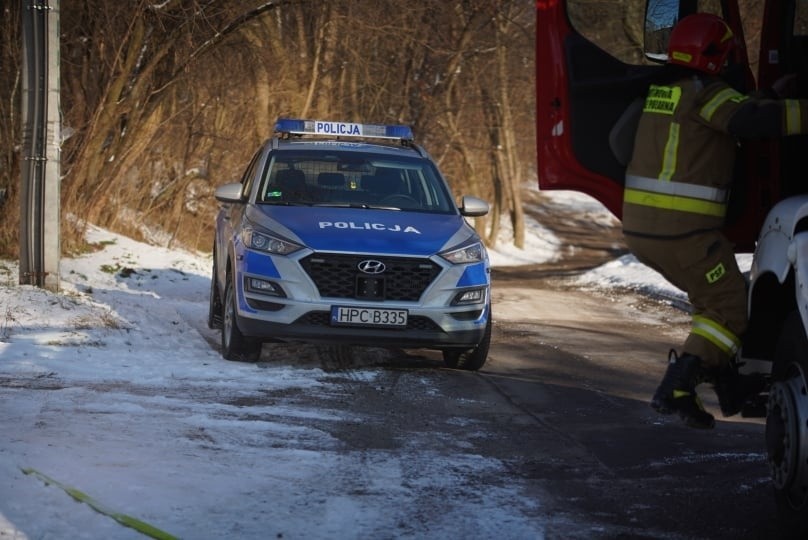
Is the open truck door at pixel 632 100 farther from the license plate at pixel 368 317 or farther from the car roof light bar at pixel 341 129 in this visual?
the car roof light bar at pixel 341 129

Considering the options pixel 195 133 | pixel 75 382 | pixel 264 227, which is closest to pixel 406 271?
pixel 264 227

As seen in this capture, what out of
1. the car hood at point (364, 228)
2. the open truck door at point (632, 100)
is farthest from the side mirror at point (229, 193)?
the open truck door at point (632, 100)

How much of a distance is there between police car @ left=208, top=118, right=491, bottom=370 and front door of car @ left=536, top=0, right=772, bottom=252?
3.18m

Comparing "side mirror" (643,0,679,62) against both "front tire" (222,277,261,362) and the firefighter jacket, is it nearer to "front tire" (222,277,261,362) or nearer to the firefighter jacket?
the firefighter jacket

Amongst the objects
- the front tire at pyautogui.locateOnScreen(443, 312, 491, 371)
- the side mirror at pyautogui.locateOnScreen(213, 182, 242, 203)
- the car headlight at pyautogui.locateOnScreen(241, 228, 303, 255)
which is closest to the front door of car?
the car headlight at pyautogui.locateOnScreen(241, 228, 303, 255)

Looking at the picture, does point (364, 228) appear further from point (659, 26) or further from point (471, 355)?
point (659, 26)

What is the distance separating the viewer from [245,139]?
77.3ft

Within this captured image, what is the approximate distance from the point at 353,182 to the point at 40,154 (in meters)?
3.49

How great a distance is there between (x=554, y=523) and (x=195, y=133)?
58.6ft

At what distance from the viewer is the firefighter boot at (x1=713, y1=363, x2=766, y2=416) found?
5.70 metres

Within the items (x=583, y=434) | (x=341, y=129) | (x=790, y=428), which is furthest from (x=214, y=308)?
(x=790, y=428)

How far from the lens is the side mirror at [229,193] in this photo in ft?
34.8

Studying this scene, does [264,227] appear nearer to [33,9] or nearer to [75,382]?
[75,382]

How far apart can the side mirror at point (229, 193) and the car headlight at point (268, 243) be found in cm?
81
